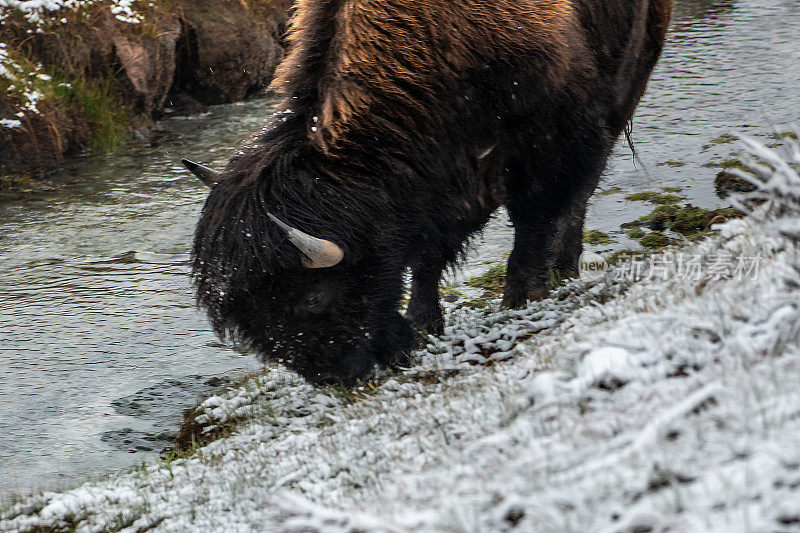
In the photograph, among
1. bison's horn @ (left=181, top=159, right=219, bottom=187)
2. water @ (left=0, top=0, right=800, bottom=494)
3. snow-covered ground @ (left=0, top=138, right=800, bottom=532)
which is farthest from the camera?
water @ (left=0, top=0, right=800, bottom=494)

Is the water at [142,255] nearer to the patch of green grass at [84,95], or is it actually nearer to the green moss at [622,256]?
the green moss at [622,256]

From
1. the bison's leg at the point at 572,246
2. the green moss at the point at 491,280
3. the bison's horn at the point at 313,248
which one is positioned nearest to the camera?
the bison's horn at the point at 313,248

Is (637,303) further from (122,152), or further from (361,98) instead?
(122,152)

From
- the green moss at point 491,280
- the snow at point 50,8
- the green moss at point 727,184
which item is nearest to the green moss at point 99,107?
the snow at point 50,8

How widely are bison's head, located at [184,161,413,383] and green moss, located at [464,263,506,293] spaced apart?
6.55ft

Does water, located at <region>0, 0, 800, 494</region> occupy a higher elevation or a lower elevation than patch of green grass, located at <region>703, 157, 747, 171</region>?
lower

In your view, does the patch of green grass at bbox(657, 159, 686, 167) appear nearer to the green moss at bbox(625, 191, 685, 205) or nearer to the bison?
the green moss at bbox(625, 191, 685, 205)

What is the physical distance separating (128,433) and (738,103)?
332 inches

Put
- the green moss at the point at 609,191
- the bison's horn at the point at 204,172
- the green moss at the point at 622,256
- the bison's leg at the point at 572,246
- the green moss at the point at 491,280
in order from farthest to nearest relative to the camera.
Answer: the green moss at the point at 609,191, the green moss at the point at 491,280, the green moss at the point at 622,256, the bison's leg at the point at 572,246, the bison's horn at the point at 204,172

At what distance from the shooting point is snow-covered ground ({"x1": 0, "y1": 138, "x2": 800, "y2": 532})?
2.15m

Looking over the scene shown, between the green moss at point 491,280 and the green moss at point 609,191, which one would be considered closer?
the green moss at point 491,280

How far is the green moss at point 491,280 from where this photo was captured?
6.91m

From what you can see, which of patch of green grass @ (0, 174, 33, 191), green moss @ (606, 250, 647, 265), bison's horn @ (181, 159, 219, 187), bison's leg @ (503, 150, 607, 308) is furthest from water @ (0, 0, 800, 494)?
bison's horn @ (181, 159, 219, 187)

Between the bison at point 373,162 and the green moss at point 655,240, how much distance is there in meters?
1.84
